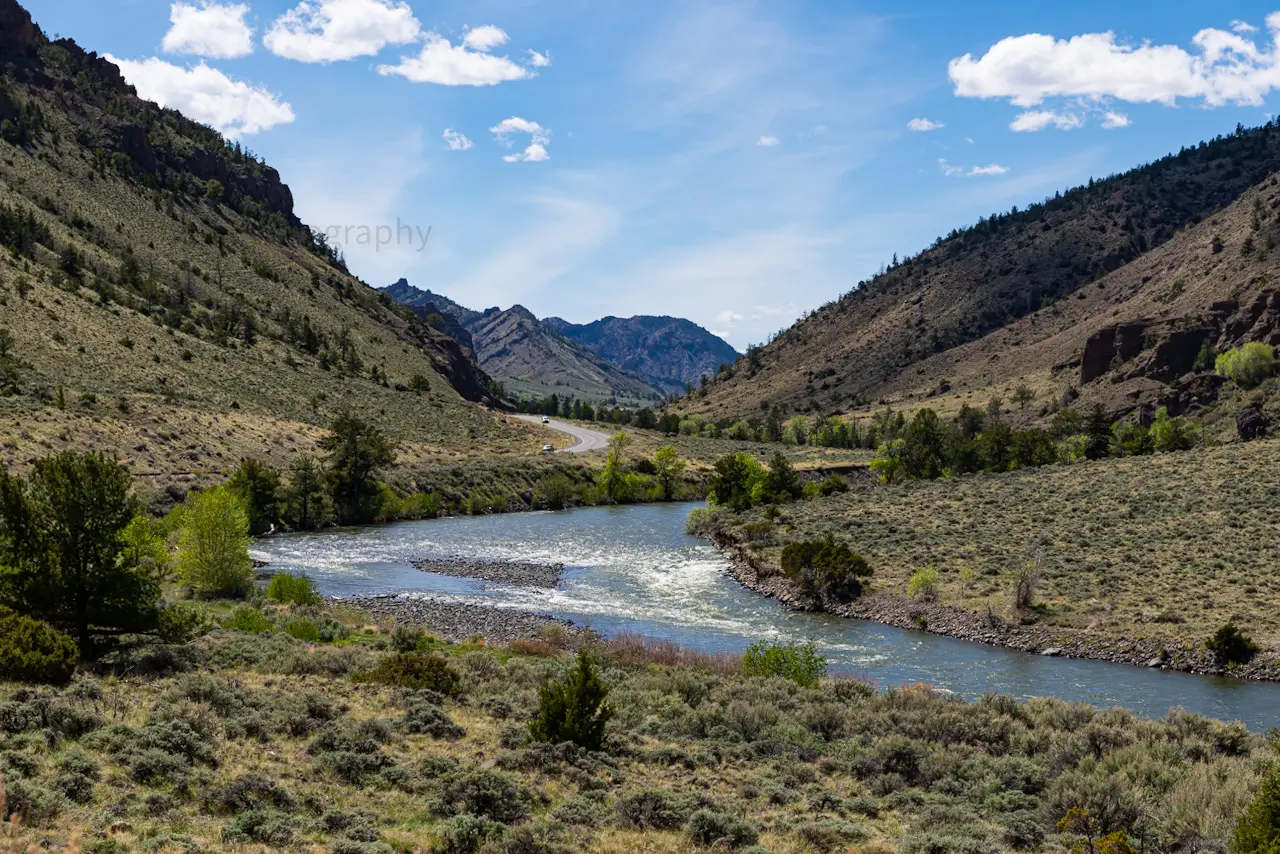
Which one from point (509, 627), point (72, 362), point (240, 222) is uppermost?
point (240, 222)

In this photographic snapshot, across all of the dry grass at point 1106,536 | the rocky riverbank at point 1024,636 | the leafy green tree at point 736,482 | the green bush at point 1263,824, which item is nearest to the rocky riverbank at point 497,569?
the rocky riverbank at point 1024,636

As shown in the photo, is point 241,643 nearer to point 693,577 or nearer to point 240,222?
point 693,577

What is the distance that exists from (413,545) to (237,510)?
69.4ft

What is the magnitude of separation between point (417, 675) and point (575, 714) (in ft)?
18.2

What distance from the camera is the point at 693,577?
49.9 metres

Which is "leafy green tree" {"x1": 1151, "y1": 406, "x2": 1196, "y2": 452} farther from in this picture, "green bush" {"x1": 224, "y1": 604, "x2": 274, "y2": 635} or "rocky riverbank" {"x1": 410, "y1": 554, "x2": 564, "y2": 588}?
"green bush" {"x1": 224, "y1": 604, "x2": 274, "y2": 635}

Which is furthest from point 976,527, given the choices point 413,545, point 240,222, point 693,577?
point 240,222

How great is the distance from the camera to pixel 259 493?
62.4 m

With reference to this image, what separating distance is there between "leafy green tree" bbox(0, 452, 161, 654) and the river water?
1984 cm

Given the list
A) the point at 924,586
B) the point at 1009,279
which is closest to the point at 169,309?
the point at 924,586

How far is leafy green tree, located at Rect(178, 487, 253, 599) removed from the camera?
117 feet

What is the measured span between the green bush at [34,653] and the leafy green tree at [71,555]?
1.88m

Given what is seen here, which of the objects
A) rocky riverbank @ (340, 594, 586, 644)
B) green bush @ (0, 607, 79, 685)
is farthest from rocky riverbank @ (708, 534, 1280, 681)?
green bush @ (0, 607, 79, 685)

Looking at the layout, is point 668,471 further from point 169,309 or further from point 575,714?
point 575,714
